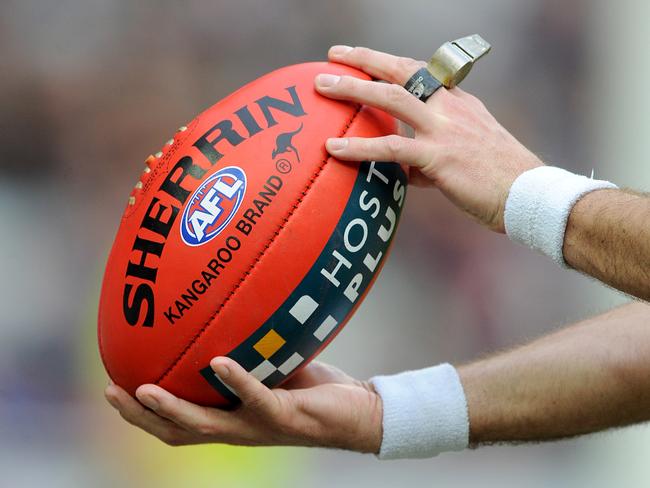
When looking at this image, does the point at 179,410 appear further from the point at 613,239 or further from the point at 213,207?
the point at 613,239

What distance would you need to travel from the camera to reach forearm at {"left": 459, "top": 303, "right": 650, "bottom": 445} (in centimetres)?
224

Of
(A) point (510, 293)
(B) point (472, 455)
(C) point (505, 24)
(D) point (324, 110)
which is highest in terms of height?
(C) point (505, 24)

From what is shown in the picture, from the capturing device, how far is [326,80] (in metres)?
2.00

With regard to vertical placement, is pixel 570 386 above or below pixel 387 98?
below

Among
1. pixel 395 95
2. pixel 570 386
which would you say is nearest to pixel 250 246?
pixel 395 95

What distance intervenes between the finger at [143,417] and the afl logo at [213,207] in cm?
38

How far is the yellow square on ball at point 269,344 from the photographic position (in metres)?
1.92

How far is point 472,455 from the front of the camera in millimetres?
4230

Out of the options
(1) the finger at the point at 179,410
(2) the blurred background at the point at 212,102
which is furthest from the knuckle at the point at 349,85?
(2) the blurred background at the point at 212,102

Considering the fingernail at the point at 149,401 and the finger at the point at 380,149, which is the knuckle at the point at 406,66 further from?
the fingernail at the point at 149,401

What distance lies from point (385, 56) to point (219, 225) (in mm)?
511

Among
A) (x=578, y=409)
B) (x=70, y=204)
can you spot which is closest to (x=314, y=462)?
(x=70, y=204)

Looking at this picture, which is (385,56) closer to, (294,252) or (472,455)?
(294,252)

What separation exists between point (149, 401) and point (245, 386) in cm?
21
